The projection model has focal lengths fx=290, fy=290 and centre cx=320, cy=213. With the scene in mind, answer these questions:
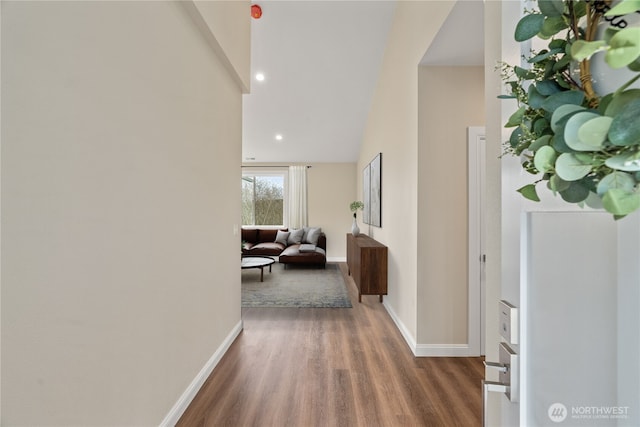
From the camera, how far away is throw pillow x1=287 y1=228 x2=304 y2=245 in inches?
265

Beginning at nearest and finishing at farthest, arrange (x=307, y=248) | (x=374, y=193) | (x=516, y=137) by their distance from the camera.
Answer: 1. (x=516, y=137)
2. (x=374, y=193)
3. (x=307, y=248)

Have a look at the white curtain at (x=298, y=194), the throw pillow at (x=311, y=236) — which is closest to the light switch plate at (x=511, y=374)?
the throw pillow at (x=311, y=236)

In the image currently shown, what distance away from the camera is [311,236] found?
6.63 m

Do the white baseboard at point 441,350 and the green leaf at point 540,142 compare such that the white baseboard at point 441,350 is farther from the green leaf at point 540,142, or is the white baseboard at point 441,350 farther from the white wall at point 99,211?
the green leaf at point 540,142

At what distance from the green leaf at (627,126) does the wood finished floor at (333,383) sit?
1806mm

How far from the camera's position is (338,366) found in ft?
7.34

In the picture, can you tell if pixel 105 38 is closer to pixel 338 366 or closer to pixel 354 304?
pixel 338 366

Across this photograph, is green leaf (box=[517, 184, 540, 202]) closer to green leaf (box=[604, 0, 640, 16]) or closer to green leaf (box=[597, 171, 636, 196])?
green leaf (box=[597, 171, 636, 196])

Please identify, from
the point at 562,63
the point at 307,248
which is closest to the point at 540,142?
the point at 562,63

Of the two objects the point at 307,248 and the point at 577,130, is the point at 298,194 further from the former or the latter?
the point at 577,130

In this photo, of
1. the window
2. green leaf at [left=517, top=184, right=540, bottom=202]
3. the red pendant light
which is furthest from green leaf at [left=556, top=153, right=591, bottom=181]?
the window

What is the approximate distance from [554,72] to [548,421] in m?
0.65

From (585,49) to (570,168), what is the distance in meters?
0.16

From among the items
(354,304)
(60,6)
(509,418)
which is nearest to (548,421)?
(509,418)
